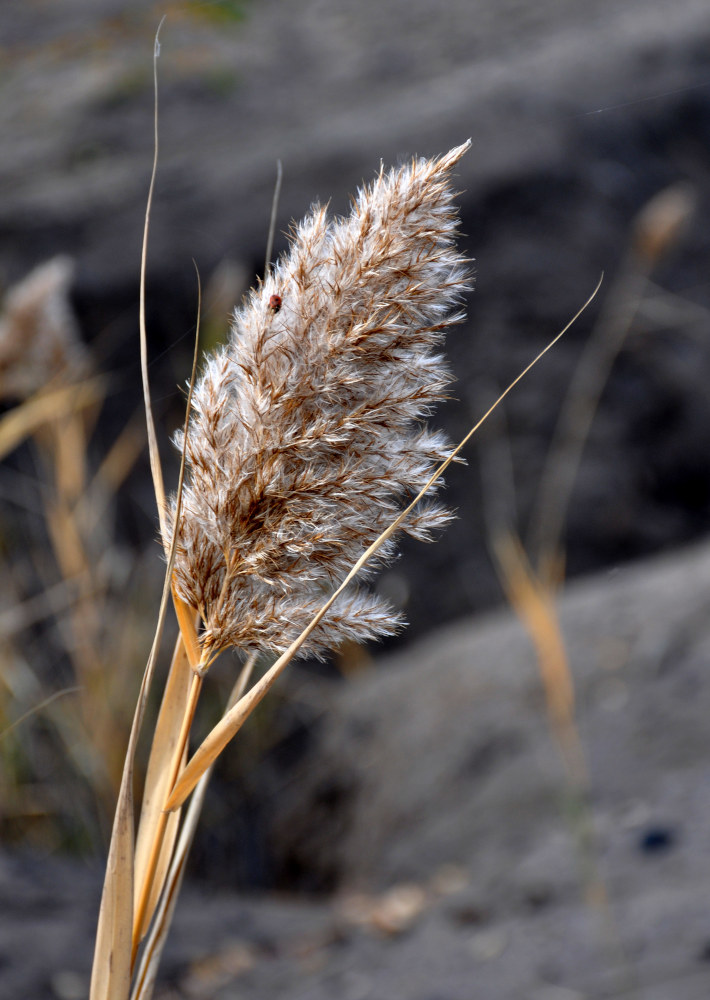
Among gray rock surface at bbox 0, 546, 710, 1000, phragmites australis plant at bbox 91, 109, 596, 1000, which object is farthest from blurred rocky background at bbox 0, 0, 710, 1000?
phragmites australis plant at bbox 91, 109, 596, 1000

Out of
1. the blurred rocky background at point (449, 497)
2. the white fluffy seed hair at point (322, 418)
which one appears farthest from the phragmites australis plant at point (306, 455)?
the blurred rocky background at point (449, 497)

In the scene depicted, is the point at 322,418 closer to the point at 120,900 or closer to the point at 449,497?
the point at 120,900

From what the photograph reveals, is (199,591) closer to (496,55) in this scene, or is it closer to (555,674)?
(555,674)

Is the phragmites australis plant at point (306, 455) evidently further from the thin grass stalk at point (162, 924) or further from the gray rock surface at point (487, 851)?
the gray rock surface at point (487, 851)

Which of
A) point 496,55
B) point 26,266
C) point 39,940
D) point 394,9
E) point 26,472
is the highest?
point 394,9

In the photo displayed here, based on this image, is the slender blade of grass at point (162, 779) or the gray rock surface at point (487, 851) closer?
the slender blade of grass at point (162, 779)

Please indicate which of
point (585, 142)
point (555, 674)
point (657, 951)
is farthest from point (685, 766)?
point (585, 142)
